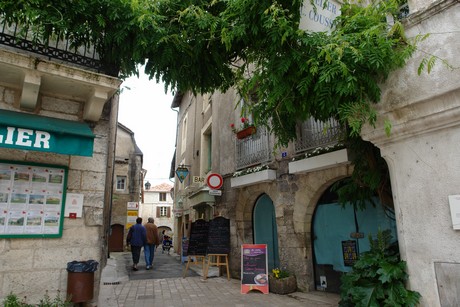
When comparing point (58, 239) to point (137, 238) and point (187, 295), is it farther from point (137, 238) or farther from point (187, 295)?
point (137, 238)

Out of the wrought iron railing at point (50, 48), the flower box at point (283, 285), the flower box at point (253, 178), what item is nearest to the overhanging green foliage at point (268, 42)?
the wrought iron railing at point (50, 48)

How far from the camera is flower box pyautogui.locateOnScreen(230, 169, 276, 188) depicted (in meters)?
7.27

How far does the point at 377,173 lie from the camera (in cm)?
385

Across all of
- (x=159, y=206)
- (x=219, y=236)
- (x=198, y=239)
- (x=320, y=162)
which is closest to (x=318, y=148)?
(x=320, y=162)

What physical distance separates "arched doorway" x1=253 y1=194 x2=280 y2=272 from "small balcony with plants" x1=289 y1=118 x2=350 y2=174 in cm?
174

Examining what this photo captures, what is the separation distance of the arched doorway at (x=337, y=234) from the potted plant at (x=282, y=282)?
534mm

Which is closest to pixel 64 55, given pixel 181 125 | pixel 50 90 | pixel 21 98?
pixel 50 90

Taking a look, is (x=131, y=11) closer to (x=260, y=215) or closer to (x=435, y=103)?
(x=435, y=103)

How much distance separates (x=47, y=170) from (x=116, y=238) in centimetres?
1858

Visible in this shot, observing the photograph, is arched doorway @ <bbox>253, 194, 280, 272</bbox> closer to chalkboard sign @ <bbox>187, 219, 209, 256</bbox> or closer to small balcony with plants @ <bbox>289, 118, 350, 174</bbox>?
chalkboard sign @ <bbox>187, 219, 209, 256</bbox>

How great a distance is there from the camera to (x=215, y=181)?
9.17m

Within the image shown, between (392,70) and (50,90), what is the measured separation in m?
3.99

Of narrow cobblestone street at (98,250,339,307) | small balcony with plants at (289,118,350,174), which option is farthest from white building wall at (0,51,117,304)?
small balcony with plants at (289,118,350,174)

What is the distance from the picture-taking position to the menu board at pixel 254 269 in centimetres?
628
